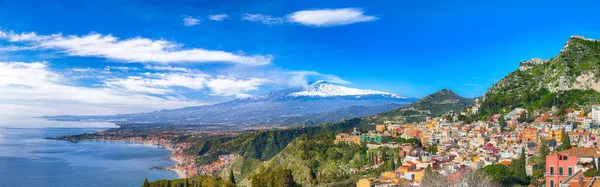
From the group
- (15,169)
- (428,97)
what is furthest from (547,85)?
(15,169)

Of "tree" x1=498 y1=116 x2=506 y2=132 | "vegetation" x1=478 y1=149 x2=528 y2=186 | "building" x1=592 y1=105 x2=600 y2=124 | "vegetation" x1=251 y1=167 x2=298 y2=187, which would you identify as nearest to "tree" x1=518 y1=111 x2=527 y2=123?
"tree" x1=498 y1=116 x2=506 y2=132

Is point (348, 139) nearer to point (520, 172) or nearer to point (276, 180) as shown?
point (276, 180)

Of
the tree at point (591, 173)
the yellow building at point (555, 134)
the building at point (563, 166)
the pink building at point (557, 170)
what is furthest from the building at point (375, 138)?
the tree at point (591, 173)

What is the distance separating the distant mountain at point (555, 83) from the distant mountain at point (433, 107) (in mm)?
14723

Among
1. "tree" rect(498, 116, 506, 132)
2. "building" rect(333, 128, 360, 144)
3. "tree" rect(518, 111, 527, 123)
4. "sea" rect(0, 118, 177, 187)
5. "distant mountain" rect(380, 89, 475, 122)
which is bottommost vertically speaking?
"sea" rect(0, 118, 177, 187)

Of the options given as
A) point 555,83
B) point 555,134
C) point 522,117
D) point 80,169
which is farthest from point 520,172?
point 80,169

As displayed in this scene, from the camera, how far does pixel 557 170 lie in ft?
53.5

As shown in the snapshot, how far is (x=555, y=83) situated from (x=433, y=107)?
36.4 meters

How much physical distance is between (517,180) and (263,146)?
48432mm

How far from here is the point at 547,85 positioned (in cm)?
4956

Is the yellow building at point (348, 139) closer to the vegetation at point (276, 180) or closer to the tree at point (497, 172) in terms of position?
the vegetation at point (276, 180)

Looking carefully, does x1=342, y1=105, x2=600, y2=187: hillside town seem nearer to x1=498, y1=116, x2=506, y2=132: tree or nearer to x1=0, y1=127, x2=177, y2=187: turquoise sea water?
x1=498, y1=116, x2=506, y2=132: tree

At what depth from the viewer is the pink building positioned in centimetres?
1622

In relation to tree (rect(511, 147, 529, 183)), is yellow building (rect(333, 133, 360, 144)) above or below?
above
